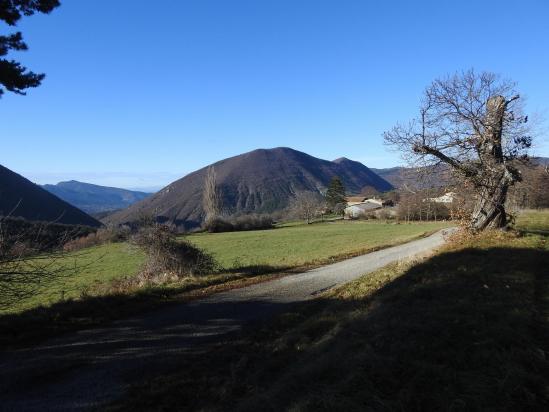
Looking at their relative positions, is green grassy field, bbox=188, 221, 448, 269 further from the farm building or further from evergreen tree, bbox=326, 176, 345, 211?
evergreen tree, bbox=326, 176, 345, 211

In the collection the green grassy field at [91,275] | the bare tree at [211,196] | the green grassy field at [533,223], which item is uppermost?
the bare tree at [211,196]

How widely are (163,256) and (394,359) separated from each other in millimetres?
12550

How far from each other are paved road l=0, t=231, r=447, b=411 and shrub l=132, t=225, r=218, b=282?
13.4ft

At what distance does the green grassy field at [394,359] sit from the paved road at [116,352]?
0.58 meters

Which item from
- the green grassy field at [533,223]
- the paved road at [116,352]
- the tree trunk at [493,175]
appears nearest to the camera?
the paved road at [116,352]

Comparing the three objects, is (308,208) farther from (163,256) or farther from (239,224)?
(163,256)

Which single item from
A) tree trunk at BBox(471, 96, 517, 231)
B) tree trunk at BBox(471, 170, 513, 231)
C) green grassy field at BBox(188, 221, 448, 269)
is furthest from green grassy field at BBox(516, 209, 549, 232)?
green grassy field at BBox(188, 221, 448, 269)

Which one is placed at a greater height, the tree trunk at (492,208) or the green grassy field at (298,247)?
the tree trunk at (492,208)

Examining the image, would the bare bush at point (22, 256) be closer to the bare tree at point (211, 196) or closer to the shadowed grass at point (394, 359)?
the shadowed grass at point (394, 359)

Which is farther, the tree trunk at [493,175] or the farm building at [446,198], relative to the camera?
the farm building at [446,198]

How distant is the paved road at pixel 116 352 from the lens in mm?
5805

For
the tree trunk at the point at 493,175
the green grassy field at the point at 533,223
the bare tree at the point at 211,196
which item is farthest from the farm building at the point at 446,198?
the bare tree at the point at 211,196

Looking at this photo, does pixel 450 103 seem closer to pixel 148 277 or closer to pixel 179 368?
pixel 148 277

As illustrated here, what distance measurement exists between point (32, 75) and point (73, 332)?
18.2 ft
